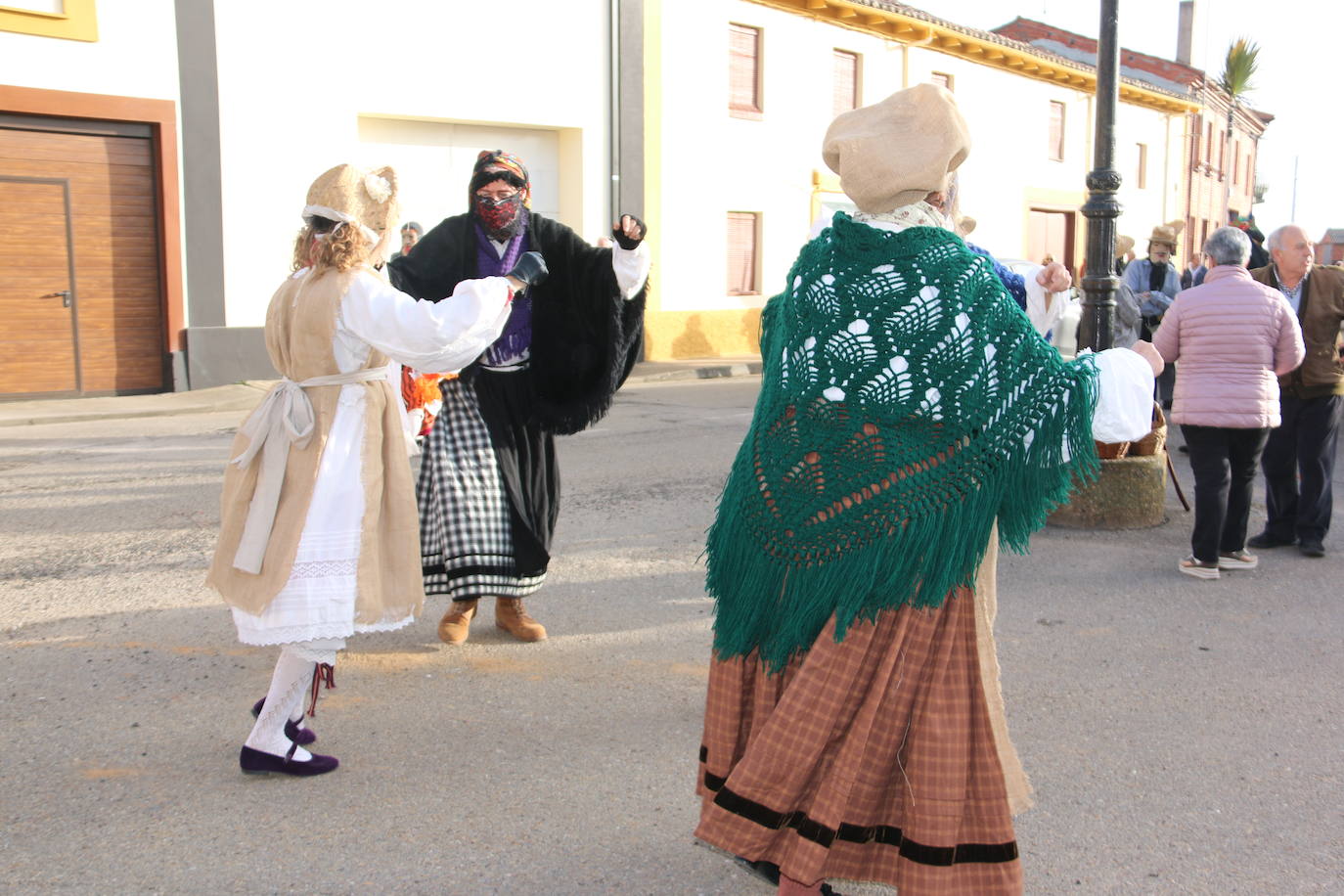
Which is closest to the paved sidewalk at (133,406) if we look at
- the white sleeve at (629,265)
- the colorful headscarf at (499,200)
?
the white sleeve at (629,265)

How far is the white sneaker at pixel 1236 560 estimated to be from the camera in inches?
236

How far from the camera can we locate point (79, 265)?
1290cm

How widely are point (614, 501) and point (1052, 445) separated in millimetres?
5017

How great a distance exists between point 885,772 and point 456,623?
99.8 inches

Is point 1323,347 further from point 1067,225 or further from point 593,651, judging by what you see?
point 1067,225

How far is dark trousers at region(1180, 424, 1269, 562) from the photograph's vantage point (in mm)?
5758

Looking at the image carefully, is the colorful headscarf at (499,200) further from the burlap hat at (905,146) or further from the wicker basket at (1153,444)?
the wicker basket at (1153,444)

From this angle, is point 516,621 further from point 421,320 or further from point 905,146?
point 905,146

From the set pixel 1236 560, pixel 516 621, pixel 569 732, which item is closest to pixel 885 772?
pixel 569 732

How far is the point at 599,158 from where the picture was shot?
1712 cm

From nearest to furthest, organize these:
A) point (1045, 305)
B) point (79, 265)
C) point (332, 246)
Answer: point (1045, 305)
point (332, 246)
point (79, 265)

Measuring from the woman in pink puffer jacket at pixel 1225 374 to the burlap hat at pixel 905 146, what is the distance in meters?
3.78

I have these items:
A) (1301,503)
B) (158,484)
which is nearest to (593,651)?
(1301,503)

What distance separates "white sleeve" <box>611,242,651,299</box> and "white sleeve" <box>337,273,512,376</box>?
1206 millimetres
